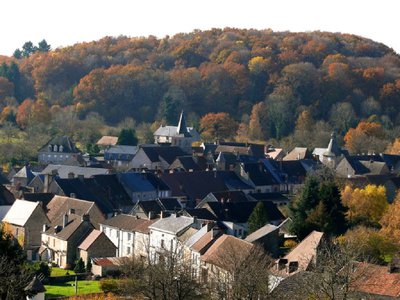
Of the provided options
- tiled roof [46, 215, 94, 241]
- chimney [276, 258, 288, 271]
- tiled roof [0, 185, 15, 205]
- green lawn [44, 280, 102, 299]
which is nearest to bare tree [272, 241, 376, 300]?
chimney [276, 258, 288, 271]

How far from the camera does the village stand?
35125 millimetres

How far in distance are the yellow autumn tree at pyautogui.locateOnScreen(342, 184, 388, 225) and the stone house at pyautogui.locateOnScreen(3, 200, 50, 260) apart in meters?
17.3

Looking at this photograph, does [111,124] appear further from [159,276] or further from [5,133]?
[159,276]

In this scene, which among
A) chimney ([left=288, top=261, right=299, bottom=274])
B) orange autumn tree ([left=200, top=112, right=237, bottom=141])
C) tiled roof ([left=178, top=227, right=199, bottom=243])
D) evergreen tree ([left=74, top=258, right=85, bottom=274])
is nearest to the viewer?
chimney ([left=288, top=261, right=299, bottom=274])

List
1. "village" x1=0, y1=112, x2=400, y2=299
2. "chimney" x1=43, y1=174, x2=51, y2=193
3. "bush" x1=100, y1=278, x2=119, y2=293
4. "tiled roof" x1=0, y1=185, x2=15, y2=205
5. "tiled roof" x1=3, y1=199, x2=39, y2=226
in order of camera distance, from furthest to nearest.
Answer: "chimney" x1=43, y1=174, x2=51, y2=193, "tiled roof" x1=0, y1=185, x2=15, y2=205, "tiled roof" x1=3, y1=199, x2=39, y2=226, "bush" x1=100, y1=278, x2=119, y2=293, "village" x1=0, y1=112, x2=400, y2=299

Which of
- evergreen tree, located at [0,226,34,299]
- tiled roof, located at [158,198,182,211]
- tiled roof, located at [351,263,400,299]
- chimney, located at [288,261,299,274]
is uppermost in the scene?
evergreen tree, located at [0,226,34,299]

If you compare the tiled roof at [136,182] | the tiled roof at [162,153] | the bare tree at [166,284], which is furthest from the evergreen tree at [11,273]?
the tiled roof at [162,153]

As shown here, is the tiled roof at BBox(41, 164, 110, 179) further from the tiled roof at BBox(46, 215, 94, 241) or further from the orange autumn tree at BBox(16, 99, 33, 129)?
the orange autumn tree at BBox(16, 99, 33, 129)

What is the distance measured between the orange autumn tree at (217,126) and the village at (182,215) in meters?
18.3

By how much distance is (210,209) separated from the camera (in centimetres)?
5084

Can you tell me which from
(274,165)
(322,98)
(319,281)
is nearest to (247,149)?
(274,165)

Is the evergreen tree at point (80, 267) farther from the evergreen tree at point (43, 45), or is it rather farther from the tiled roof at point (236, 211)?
the evergreen tree at point (43, 45)

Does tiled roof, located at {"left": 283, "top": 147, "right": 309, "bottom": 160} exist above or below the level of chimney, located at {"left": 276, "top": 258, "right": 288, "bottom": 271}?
below

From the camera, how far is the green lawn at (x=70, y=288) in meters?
40.3
